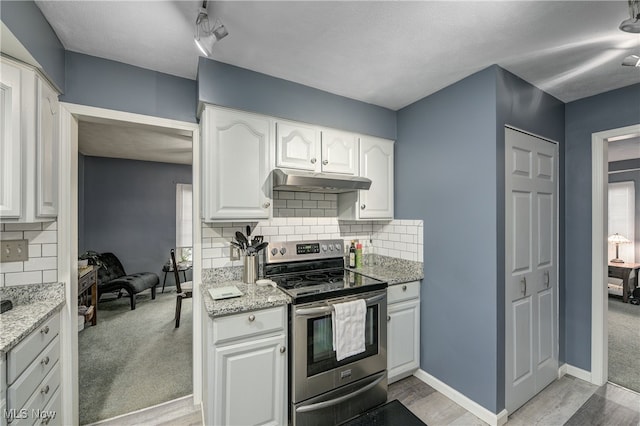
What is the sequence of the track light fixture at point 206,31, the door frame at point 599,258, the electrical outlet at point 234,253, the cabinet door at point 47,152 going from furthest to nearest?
1. the door frame at point 599,258
2. the electrical outlet at point 234,253
3. the cabinet door at point 47,152
4. the track light fixture at point 206,31

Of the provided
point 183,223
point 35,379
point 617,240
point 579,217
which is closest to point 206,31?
point 35,379

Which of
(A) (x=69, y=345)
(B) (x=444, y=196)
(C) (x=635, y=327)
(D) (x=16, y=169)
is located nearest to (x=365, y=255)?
(B) (x=444, y=196)

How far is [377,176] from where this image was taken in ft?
8.65

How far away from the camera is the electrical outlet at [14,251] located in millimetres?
1632

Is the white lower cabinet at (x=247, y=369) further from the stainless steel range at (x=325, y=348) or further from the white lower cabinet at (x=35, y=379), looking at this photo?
the white lower cabinet at (x=35, y=379)

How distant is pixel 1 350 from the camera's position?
108 cm

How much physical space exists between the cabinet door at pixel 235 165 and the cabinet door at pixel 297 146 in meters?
0.10

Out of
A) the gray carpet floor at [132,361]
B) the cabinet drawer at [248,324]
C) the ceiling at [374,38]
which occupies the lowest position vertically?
the gray carpet floor at [132,361]

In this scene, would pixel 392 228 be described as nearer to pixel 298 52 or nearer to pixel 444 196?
pixel 444 196

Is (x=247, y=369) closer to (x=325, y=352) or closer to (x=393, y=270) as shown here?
(x=325, y=352)

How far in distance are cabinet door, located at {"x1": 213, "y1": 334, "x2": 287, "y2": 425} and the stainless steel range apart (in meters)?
0.09

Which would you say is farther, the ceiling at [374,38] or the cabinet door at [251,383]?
the cabinet door at [251,383]

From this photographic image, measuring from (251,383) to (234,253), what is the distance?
92cm

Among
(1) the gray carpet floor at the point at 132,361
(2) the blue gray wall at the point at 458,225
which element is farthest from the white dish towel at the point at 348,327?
(1) the gray carpet floor at the point at 132,361
